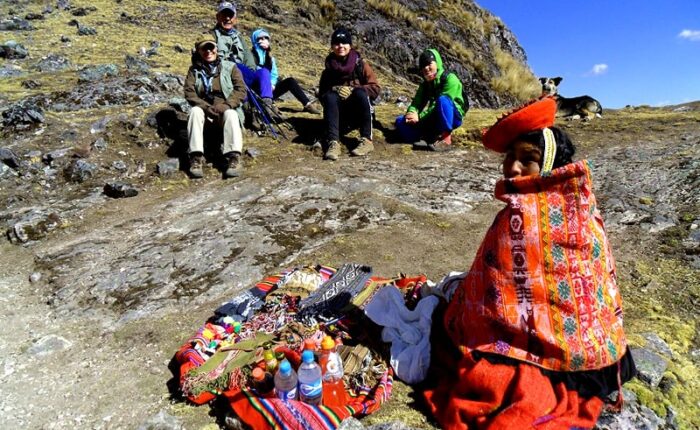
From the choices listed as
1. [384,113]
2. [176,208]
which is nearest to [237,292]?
[176,208]

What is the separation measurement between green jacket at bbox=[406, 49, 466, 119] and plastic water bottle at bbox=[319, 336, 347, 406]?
211 inches

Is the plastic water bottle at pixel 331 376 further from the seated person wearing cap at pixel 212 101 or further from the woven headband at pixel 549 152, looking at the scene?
the seated person wearing cap at pixel 212 101

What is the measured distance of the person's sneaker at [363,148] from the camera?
7.36 metres

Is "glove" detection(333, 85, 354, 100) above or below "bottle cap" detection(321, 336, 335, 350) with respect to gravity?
above

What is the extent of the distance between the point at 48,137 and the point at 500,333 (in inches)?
288

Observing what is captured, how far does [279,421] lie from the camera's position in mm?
→ 2465

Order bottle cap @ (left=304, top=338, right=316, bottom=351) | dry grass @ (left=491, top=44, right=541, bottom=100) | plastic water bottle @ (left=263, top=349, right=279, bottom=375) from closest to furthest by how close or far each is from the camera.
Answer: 1. plastic water bottle @ (left=263, top=349, right=279, bottom=375)
2. bottle cap @ (left=304, top=338, right=316, bottom=351)
3. dry grass @ (left=491, top=44, right=541, bottom=100)

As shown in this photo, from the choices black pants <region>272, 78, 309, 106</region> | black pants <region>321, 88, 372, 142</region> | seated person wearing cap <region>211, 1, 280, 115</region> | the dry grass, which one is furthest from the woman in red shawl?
the dry grass

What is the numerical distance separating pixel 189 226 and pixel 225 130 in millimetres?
2061

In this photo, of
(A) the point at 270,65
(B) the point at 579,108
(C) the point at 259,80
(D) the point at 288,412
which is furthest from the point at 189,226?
(B) the point at 579,108

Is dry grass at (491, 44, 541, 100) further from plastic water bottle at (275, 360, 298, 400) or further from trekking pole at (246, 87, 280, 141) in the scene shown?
plastic water bottle at (275, 360, 298, 400)

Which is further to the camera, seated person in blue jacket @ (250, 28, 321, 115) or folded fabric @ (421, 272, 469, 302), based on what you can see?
seated person in blue jacket @ (250, 28, 321, 115)

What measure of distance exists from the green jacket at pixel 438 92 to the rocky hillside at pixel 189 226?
0.78 meters

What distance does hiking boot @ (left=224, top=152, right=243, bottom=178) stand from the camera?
6.65 meters
